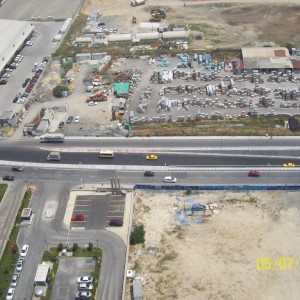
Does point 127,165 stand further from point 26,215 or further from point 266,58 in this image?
point 266,58

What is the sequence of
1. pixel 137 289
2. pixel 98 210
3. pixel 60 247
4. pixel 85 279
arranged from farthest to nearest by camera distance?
1. pixel 98 210
2. pixel 60 247
3. pixel 85 279
4. pixel 137 289

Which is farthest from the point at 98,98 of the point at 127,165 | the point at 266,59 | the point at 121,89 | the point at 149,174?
the point at 266,59

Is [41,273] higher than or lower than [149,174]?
higher

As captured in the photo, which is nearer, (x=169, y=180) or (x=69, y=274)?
(x=69, y=274)

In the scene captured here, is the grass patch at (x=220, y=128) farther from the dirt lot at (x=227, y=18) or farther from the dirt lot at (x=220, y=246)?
the dirt lot at (x=227, y=18)

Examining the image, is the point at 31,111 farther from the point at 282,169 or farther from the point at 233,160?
the point at 282,169

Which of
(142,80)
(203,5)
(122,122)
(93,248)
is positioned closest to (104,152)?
(122,122)
